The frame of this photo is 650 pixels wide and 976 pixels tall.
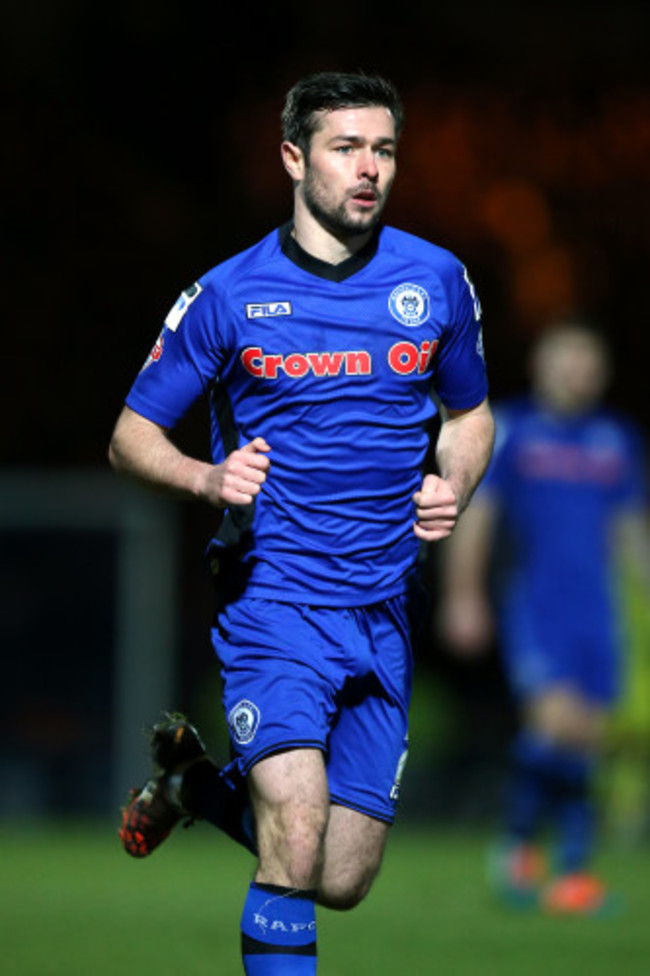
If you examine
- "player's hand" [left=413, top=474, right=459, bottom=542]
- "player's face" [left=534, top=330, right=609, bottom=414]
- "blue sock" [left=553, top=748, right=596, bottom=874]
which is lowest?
"blue sock" [left=553, top=748, right=596, bottom=874]

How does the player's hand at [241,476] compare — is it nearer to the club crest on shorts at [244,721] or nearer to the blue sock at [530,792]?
the club crest on shorts at [244,721]

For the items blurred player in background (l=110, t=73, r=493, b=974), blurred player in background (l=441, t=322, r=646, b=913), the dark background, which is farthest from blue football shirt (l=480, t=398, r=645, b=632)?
the dark background

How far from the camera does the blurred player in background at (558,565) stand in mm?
9625

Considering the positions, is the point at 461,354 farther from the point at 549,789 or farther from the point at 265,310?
the point at 549,789

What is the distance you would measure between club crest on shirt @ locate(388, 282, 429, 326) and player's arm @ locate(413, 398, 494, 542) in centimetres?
41

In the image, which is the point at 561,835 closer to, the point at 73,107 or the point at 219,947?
the point at 219,947

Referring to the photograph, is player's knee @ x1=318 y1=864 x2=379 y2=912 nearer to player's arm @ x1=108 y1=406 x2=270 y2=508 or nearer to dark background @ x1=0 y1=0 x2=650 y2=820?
player's arm @ x1=108 y1=406 x2=270 y2=508

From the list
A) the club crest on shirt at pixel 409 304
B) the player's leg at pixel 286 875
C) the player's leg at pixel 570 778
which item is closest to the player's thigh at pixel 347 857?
the player's leg at pixel 286 875

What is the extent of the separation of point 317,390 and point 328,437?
13 centimetres

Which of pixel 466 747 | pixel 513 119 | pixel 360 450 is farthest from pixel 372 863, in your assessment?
pixel 513 119

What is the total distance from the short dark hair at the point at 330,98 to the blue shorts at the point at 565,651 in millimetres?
4381

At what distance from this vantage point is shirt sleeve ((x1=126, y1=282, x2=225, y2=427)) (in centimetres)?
575

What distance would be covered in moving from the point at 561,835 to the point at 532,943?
4.45 feet

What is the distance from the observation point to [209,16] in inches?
675
